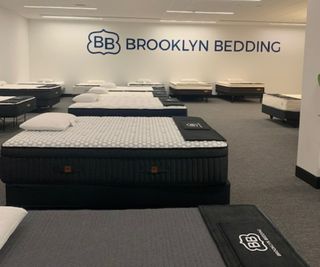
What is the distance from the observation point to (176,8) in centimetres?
891

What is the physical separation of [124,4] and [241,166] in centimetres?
568

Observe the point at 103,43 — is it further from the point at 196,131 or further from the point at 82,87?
the point at 196,131

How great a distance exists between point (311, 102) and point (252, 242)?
229cm

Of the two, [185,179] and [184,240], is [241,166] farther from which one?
[184,240]

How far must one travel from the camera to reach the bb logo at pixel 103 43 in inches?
457

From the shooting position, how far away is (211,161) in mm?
2451

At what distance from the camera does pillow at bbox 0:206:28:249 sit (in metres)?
1.33

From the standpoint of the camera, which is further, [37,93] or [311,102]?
[37,93]

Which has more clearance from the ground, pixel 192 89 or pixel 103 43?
pixel 103 43

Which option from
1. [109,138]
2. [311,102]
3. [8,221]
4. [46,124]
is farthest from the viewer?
[311,102]

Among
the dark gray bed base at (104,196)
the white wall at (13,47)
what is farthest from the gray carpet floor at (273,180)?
the white wall at (13,47)

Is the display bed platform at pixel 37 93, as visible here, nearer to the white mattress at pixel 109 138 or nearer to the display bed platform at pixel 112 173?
the white mattress at pixel 109 138

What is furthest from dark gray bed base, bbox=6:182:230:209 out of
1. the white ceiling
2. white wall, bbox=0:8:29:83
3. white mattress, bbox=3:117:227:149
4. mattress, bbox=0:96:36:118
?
white wall, bbox=0:8:29:83

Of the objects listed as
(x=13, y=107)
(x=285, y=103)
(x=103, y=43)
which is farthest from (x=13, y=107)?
(x=103, y=43)
